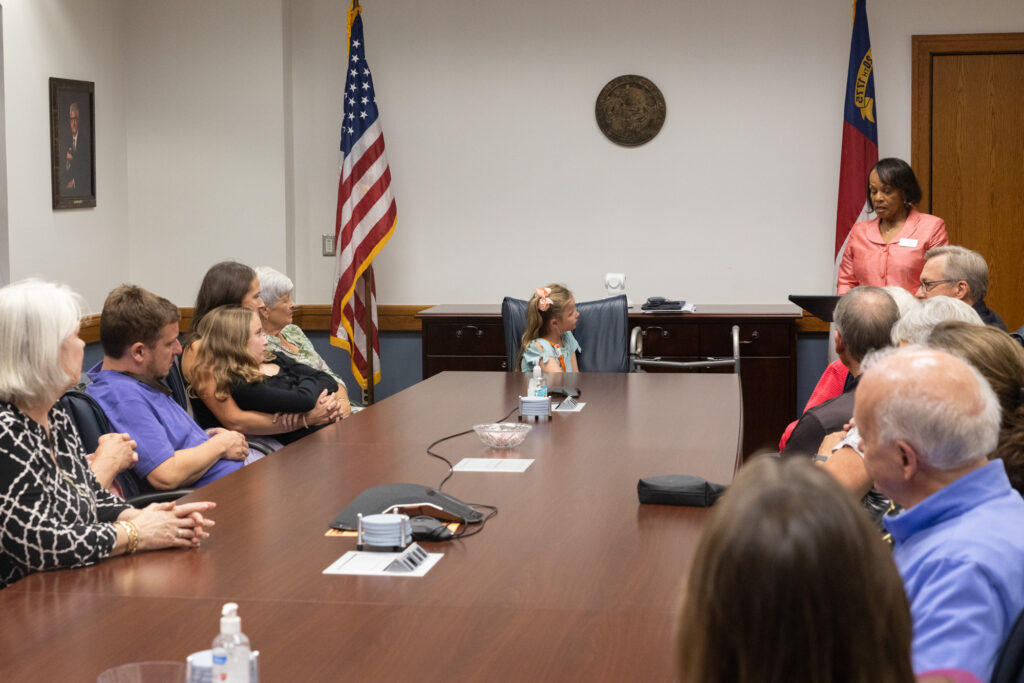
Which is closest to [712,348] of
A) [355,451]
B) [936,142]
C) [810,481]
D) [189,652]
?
[936,142]

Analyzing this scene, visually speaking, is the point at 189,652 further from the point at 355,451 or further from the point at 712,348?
the point at 712,348

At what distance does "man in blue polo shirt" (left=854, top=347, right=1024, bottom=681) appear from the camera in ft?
4.55

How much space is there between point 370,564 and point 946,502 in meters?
1.07

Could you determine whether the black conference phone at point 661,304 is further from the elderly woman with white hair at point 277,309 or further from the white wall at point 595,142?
the elderly woman with white hair at point 277,309

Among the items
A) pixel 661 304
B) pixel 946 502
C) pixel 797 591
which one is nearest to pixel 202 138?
pixel 661 304

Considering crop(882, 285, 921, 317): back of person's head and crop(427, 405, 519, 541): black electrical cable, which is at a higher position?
crop(882, 285, 921, 317): back of person's head

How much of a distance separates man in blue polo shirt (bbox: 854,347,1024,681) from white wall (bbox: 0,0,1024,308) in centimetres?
517

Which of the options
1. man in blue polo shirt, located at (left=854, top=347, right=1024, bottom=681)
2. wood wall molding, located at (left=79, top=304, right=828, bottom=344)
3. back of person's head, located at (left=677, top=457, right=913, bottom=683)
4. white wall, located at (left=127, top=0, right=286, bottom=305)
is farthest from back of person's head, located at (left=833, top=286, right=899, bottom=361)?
white wall, located at (left=127, top=0, right=286, bottom=305)

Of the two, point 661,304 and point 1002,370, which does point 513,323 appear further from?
point 1002,370

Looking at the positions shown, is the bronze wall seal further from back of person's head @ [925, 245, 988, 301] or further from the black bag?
the black bag

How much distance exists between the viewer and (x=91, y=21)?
6.26m

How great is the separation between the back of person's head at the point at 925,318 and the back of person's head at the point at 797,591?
211cm

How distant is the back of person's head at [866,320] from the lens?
10.0 feet

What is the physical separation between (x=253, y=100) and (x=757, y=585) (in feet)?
20.9
